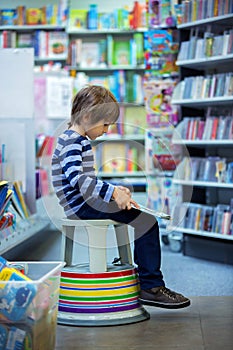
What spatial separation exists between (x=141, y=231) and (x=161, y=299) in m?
0.25

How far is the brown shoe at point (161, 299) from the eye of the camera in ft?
7.51

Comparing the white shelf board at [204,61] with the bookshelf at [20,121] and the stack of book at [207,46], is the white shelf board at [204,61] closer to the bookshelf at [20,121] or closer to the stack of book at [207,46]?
the stack of book at [207,46]

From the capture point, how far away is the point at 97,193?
2.23 metres

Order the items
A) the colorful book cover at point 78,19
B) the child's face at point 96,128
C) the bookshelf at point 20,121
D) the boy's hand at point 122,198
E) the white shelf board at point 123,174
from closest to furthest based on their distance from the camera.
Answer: the boy's hand at point 122,198
the child's face at point 96,128
the bookshelf at point 20,121
the white shelf board at point 123,174
the colorful book cover at point 78,19

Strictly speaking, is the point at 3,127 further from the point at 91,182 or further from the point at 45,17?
the point at 45,17

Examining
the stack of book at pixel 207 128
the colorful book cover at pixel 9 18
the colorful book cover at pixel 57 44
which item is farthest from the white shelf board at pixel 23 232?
the colorful book cover at pixel 9 18

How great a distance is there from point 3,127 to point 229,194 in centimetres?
147

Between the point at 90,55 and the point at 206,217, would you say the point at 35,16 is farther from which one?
the point at 206,217

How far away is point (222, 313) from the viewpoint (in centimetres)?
235

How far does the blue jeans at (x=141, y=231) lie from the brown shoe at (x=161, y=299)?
0.07ft

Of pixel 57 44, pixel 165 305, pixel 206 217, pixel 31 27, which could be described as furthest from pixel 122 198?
pixel 31 27

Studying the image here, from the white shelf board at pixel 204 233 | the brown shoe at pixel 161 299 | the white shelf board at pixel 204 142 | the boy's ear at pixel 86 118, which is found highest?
the boy's ear at pixel 86 118

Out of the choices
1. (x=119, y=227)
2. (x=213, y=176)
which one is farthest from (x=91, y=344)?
(x=213, y=176)

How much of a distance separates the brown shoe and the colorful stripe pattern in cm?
5
